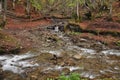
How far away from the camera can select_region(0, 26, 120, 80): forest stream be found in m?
13.8

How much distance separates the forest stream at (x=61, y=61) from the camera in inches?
541

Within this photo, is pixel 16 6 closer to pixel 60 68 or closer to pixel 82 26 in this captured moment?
pixel 82 26

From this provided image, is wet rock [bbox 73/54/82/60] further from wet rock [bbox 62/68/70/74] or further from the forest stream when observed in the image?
wet rock [bbox 62/68/70/74]

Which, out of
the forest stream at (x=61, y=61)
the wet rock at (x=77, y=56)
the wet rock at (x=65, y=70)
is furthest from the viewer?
the wet rock at (x=77, y=56)

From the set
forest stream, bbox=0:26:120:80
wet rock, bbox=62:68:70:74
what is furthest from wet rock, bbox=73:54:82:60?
wet rock, bbox=62:68:70:74

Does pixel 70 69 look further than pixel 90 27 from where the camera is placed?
No

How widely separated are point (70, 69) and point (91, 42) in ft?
29.4

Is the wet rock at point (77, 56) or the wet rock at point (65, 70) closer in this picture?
the wet rock at point (65, 70)

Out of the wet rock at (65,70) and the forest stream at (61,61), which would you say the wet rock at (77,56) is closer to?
the forest stream at (61,61)

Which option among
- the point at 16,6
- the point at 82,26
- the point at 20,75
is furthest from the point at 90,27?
the point at 16,6

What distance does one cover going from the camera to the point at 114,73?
47.0 feet

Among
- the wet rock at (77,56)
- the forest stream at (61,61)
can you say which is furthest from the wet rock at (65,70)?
the wet rock at (77,56)

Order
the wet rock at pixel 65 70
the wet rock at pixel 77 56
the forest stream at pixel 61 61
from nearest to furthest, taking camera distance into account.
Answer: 1. the forest stream at pixel 61 61
2. the wet rock at pixel 65 70
3. the wet rock at pixel 77 56

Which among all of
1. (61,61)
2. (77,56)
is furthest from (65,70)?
(77,56)
